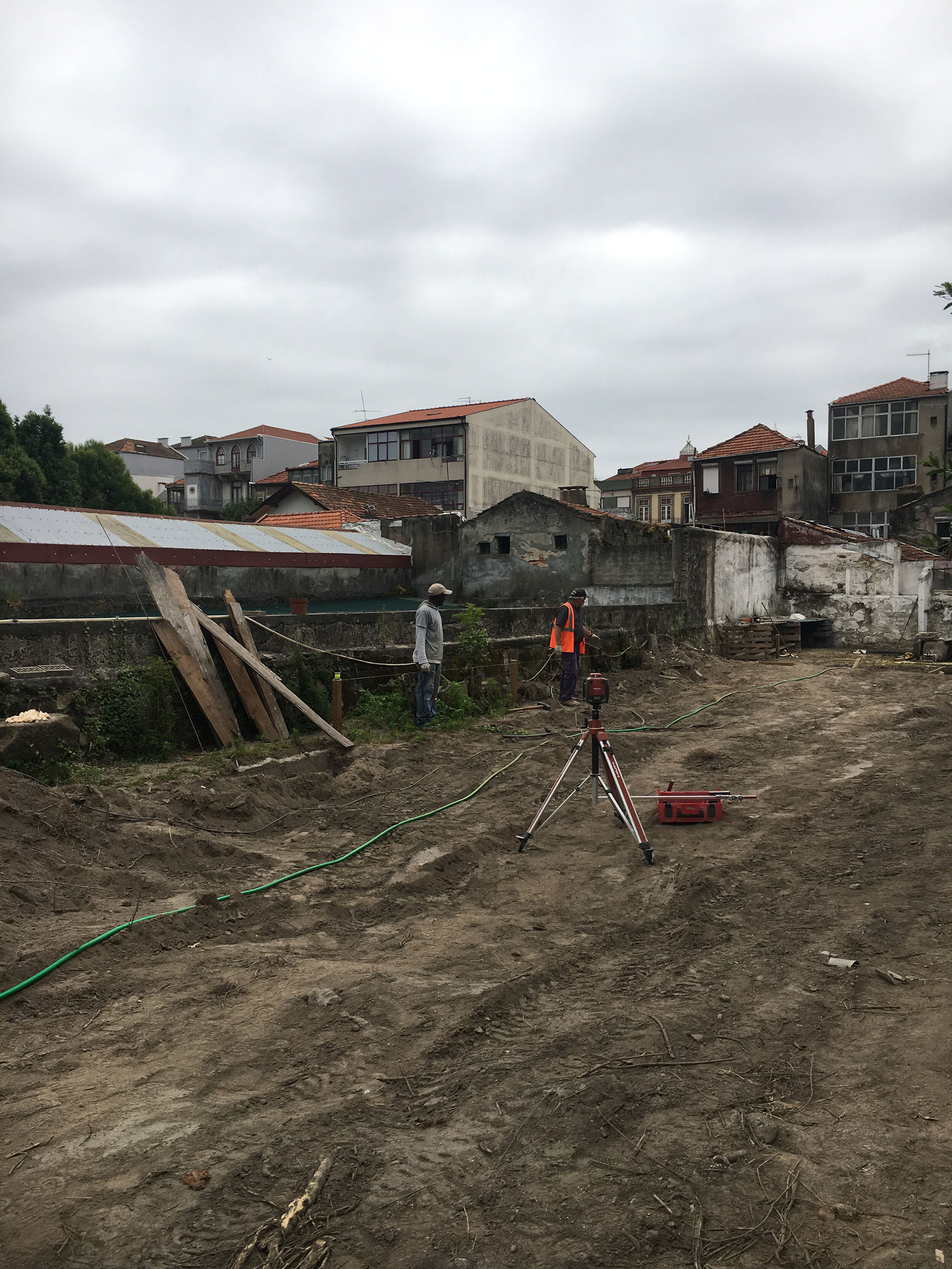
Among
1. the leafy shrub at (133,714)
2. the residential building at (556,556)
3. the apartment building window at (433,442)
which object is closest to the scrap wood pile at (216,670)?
the leafy shrub at (133,714)

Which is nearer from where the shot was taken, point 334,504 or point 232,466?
point 334,504

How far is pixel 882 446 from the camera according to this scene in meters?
40.8

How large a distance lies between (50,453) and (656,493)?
144ft

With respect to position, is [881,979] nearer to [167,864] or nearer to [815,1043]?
[815,1043]

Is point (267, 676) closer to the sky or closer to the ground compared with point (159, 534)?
closer to the ground

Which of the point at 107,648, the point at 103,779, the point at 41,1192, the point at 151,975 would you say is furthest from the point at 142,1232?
the point at 107,648

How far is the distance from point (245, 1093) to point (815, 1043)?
2.39m

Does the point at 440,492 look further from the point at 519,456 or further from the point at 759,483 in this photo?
the point at 759,483

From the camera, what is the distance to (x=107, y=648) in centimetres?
973

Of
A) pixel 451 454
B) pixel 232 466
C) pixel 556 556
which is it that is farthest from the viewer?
pixel 232 466

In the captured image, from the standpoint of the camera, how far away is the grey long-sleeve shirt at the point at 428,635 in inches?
456

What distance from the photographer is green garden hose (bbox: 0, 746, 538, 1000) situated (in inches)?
189

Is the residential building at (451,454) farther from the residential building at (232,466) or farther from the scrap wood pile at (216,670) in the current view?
the scrap wood pile at (216,670)

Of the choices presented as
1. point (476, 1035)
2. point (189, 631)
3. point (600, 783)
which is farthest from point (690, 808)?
point (189, 631)
